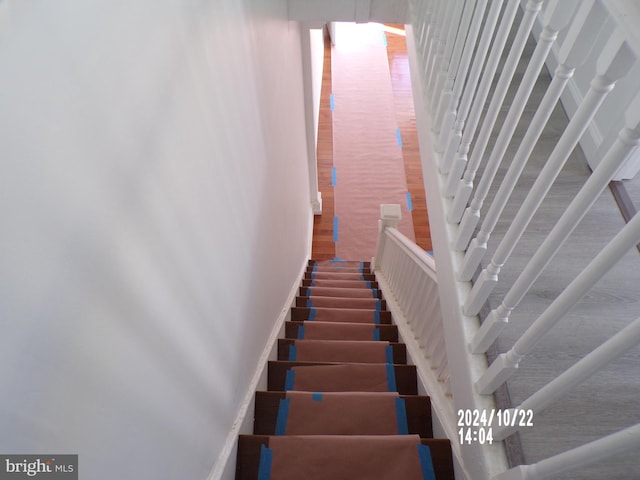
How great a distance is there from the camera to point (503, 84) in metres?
1.03

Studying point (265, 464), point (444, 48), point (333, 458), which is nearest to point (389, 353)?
point (333, 458)

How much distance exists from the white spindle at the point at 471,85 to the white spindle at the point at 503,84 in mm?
79

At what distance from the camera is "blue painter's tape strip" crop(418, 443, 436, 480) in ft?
4.68

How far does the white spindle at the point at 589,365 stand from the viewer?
0.60m

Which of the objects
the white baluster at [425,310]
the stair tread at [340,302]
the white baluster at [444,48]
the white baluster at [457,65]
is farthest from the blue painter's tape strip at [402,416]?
the stair tread at [340,302]

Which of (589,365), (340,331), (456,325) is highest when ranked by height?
(340,331)

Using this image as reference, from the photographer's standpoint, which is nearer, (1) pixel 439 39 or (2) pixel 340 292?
(1) pixel 439 39

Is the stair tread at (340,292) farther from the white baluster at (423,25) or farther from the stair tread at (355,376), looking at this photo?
the white baluster at (423,25)

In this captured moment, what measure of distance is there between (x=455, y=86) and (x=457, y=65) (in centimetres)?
9

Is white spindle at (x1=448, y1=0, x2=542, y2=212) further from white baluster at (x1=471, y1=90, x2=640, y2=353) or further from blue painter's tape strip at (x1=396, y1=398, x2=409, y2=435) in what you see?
blue painter's tape strip at (x1=396, y1=398, x2=409, y2=435)

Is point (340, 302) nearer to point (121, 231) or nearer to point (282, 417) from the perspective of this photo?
point (282, 417)

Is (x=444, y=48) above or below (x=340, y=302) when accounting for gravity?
above

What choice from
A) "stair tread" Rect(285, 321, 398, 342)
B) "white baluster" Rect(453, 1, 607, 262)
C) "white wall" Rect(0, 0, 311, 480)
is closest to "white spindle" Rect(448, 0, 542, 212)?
"white baluster" Rect(453, 1, 607, 262)

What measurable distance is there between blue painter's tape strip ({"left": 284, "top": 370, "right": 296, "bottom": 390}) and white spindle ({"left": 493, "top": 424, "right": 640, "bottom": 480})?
50.0 inches
